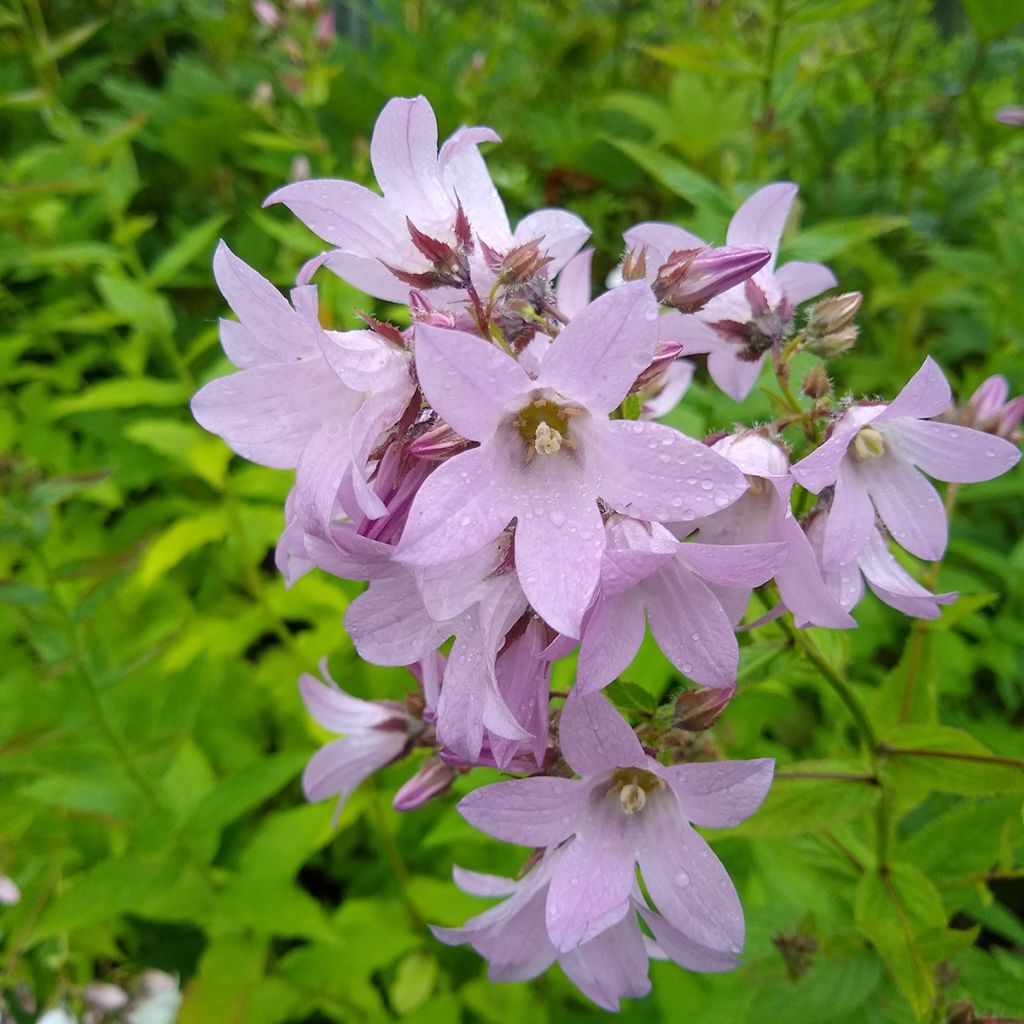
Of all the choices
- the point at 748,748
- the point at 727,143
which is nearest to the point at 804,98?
the point at 748,748

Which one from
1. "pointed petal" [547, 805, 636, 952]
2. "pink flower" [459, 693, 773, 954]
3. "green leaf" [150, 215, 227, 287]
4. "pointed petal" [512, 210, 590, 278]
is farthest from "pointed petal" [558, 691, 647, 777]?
"green leaf" [150, 215, 227, 287]

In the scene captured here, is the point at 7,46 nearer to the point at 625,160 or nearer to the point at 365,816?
the point at 625,160

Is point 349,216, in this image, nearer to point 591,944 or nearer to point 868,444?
point 868,444

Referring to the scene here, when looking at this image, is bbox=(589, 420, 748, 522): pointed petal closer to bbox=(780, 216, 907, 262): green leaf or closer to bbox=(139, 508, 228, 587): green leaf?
bbox=(780, 216, 907, 262): green leaf

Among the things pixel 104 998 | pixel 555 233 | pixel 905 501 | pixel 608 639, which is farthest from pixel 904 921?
pixel 104 998

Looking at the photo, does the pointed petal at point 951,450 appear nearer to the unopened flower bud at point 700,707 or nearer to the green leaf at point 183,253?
the unopened flower bud at point 700,707

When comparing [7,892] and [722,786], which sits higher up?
[722,786]
